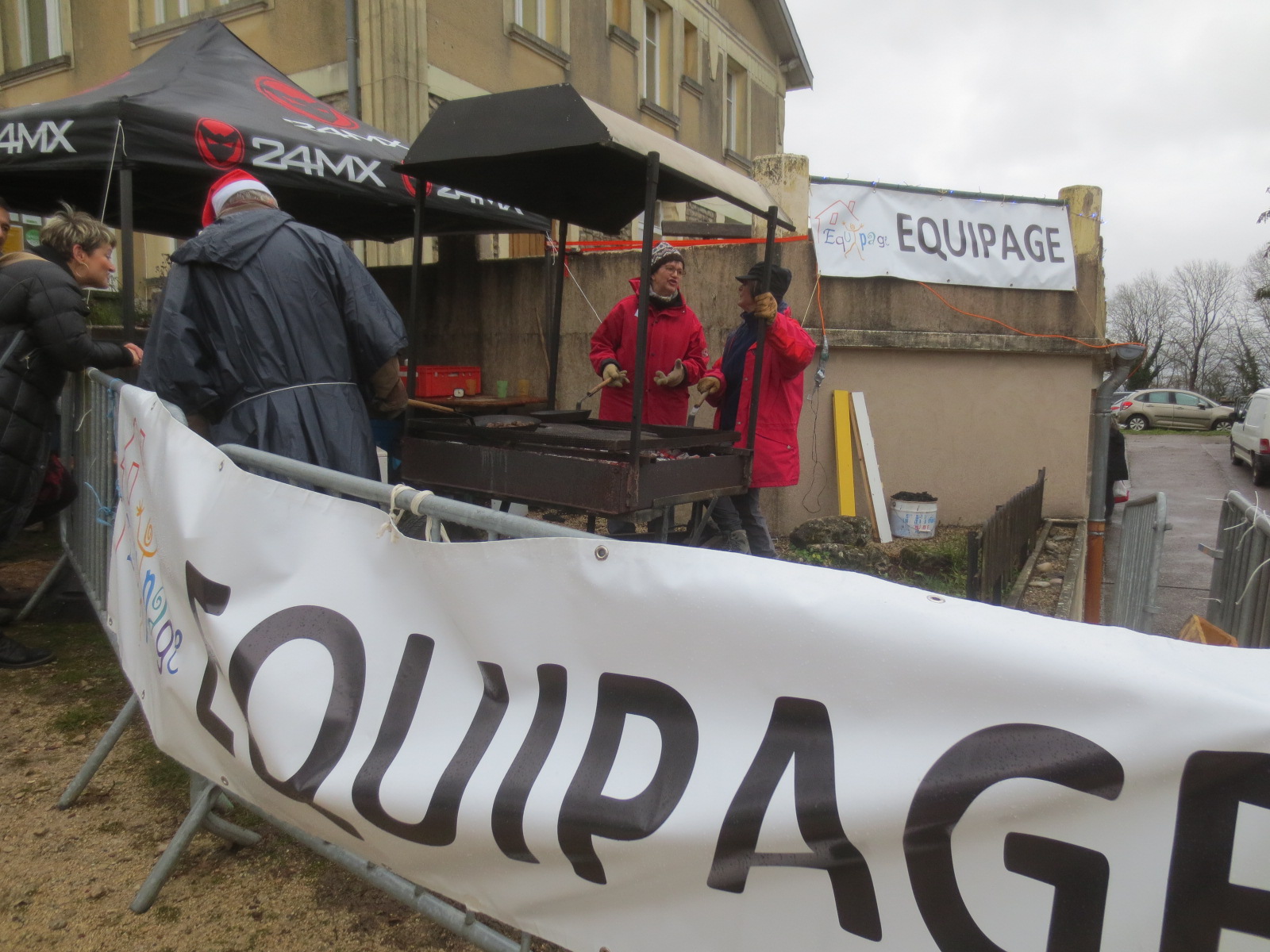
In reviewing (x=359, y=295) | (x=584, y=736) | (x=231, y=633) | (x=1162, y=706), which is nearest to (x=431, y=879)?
(x=584, y=736)

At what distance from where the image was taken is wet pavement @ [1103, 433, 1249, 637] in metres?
7.84

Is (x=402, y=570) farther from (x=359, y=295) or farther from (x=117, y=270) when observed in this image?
(x=117, y=270)

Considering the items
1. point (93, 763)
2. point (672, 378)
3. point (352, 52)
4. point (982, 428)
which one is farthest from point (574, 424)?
point (352, 52)

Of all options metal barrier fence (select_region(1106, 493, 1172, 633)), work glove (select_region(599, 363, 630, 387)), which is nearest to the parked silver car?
metal barrier fence (select_region(1106, 493, 1172, 633))

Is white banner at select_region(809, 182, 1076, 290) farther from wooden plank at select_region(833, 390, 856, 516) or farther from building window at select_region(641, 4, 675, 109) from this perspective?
building window at select_region(641, 4, 675, 109)

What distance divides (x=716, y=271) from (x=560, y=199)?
3102mm

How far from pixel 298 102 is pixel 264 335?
4.18m

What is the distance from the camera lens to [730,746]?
1.38 m

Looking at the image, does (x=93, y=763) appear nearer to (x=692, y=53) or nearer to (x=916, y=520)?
(x=916, y=520)

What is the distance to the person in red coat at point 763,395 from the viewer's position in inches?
179

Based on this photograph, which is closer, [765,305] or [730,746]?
[730,746]

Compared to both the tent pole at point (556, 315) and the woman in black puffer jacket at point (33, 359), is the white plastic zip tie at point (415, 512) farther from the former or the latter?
the tent pole at point (556, 315)

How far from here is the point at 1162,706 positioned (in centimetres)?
112

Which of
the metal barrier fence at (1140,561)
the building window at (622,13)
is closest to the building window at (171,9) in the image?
the building window at (622,13)
